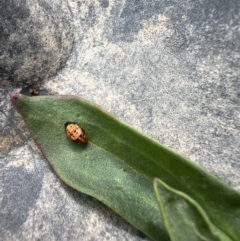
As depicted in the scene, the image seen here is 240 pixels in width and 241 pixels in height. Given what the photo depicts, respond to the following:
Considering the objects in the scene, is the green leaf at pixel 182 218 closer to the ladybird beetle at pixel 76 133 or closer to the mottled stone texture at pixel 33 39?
the ladybird beetle at pixel 76 133

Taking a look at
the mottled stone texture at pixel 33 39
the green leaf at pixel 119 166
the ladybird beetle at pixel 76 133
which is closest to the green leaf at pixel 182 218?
the green leaf at pixel 119 166

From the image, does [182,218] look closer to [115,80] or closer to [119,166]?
[119,166]

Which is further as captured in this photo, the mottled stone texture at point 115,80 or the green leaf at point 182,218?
the mottled stone texture at point 115,80

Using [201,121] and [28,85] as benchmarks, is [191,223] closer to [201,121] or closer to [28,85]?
[201,121]

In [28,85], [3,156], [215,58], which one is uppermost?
[215,58]

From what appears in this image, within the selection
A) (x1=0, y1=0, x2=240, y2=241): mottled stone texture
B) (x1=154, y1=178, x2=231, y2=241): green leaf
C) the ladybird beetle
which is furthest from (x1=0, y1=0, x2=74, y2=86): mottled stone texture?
(x1=154, y1=178, x2=231, y2=241): green leaf

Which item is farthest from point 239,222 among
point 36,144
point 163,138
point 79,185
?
point 36,144
